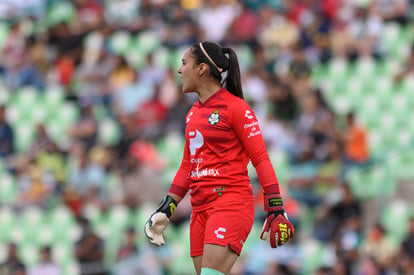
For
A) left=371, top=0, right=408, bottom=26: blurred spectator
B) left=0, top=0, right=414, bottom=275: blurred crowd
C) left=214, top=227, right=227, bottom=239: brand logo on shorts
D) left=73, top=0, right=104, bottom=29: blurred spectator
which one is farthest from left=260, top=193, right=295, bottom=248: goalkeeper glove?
left=73, top=0, right=104, bottom=29: blurred spectator

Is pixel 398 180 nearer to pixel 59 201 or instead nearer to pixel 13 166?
pixel 59 201

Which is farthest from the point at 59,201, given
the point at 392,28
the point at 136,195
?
the point at 392,28

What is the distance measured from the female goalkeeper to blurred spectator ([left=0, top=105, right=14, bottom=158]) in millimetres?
9000

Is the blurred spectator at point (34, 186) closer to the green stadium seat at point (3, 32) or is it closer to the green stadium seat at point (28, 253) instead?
the green stadium seat at point (28, 253)

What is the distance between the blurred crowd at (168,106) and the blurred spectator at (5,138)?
21 millimetres

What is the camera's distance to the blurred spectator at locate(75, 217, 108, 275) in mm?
11711

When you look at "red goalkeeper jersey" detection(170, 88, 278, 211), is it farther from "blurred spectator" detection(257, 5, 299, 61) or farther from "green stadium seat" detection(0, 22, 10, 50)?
"green stadium seat" detection(0, 22, 10, 50)

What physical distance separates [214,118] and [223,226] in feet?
2.32

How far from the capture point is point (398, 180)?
39.0 feet

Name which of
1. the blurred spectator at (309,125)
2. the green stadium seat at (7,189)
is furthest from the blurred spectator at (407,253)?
the green stadium seat at (7,189)

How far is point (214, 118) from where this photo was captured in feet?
18.1

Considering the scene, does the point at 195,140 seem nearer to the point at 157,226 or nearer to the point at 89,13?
the point at 157,226

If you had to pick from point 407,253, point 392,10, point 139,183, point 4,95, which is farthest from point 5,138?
point 407,253

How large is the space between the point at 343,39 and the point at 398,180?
9.47 feet
